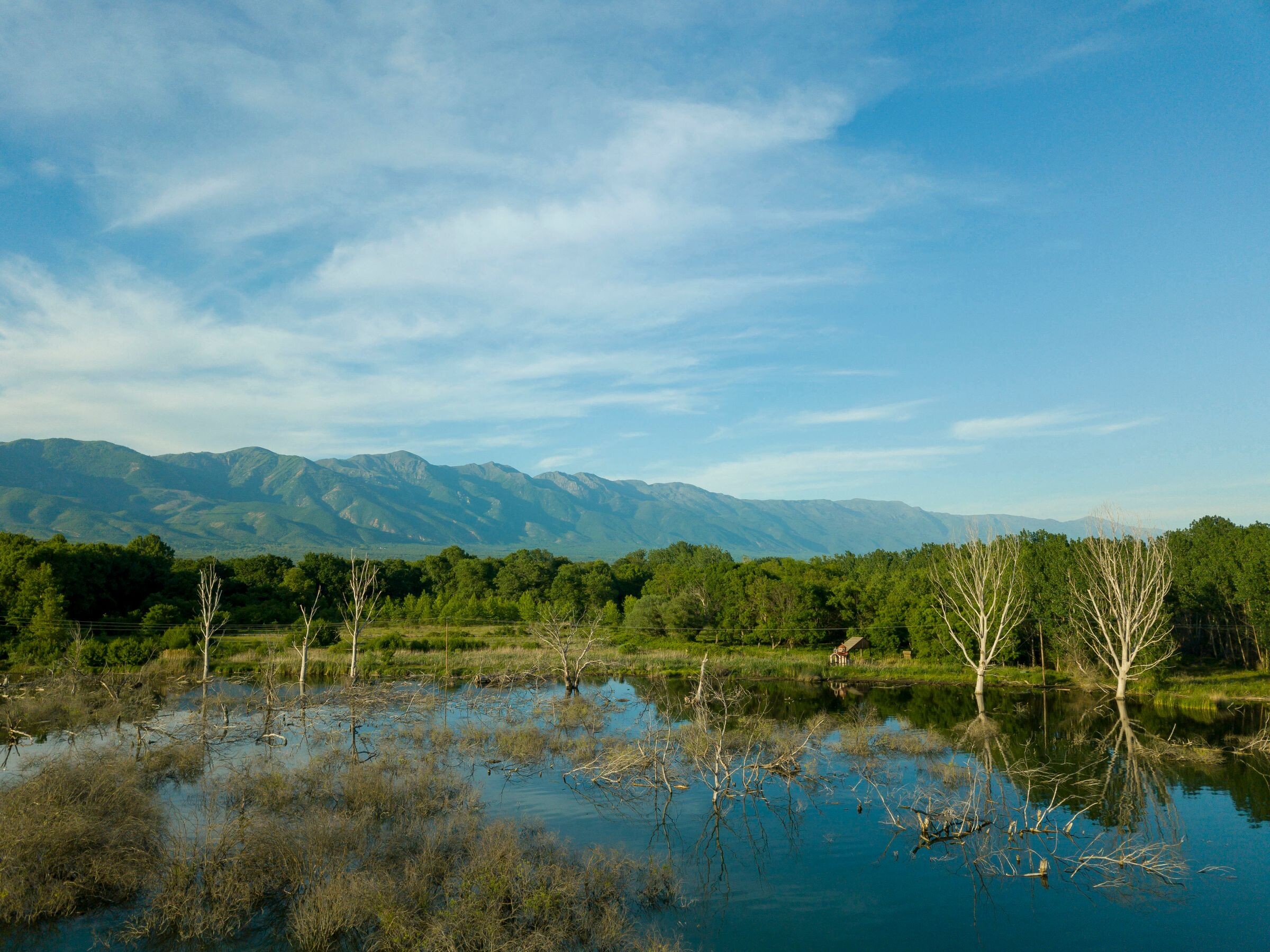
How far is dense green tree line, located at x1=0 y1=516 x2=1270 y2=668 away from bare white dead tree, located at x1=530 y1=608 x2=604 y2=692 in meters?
3.06

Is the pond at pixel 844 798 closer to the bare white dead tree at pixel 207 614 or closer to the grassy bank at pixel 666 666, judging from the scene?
the bare white dead tree at pixel 207 614

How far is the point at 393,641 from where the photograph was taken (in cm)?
5512

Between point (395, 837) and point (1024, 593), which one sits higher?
point (1024, 593)

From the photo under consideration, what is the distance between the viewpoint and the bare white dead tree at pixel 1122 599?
126 ft

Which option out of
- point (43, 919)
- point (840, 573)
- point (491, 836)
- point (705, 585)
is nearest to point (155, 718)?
point (43, 919)

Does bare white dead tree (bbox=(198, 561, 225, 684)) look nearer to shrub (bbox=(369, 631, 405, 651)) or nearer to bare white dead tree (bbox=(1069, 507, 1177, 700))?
shrub (bbox=(369, 631, 405, 651))

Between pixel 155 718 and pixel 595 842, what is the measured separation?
21807 millimetres

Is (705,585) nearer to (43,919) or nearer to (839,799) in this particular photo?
(839,799)

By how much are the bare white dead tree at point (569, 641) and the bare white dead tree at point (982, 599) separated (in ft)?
73.2

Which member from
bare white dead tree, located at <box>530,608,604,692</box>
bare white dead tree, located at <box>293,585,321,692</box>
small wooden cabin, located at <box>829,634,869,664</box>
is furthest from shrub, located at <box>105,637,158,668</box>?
small wooden cabin, located at <box>829,634,869,664</box>

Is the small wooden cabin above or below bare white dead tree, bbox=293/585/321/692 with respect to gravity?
below

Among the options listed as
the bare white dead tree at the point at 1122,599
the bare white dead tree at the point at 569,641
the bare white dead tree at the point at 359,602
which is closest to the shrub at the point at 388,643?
the bare white dead tree at the point at 359,602

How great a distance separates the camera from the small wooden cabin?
54.3 meters

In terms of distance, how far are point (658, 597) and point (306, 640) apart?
123ft
